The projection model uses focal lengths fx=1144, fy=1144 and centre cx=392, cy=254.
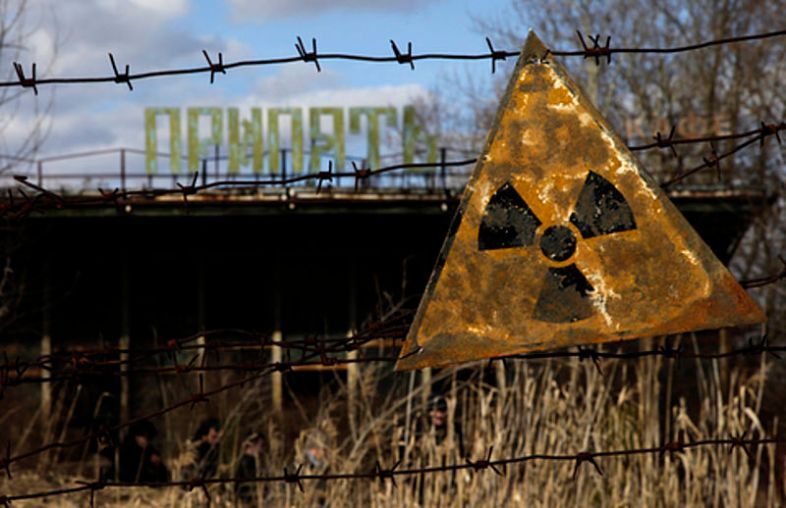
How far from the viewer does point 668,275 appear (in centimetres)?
312

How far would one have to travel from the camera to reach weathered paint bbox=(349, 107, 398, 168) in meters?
17.1

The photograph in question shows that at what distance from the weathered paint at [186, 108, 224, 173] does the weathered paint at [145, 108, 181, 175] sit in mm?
202

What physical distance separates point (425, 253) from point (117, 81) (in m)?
11.2

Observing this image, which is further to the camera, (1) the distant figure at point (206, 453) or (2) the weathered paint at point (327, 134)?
(2) the weathered paint at point (327, 134)

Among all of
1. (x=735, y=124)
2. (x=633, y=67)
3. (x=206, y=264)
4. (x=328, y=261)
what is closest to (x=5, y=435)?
(x=206, y=264)

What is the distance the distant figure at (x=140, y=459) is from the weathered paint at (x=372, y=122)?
22.8 feet

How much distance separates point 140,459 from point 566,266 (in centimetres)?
789

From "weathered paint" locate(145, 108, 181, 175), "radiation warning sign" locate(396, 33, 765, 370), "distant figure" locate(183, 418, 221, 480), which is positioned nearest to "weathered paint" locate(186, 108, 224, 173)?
"weathered paint" locate(145, 108, 181, 175)

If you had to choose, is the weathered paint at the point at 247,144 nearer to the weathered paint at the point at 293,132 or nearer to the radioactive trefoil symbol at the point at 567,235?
the weathered paint at the point at 293,132

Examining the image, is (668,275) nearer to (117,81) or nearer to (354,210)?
(117,81)

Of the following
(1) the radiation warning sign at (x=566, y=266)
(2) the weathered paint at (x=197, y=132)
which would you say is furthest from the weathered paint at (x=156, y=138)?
(1) the radiation warning sign at (x=566, y=266)

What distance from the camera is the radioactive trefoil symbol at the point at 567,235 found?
10.2 ft

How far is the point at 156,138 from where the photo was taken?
674 inches

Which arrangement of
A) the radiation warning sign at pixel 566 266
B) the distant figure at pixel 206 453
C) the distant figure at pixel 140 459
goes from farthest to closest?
the distant figure at pixel 140 459 < the distant figure at pixel 206 453 < the radiation warning sign at pixel 566 266
